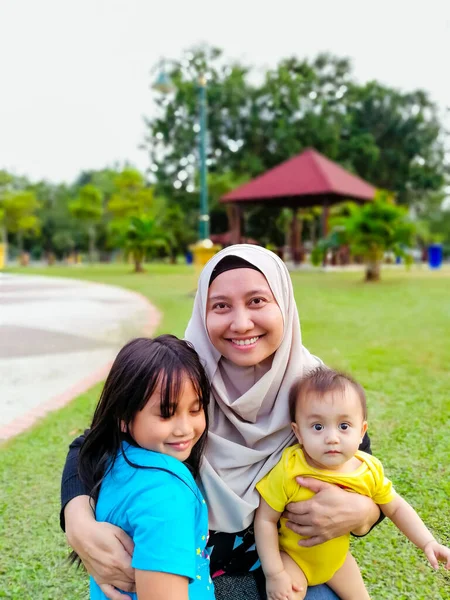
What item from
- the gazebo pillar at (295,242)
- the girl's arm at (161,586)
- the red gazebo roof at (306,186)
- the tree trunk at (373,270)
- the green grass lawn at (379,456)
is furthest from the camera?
the gazebo pillar at (295,242)

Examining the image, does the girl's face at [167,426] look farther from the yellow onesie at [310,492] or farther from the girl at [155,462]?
the yellow onesie at [310,492]

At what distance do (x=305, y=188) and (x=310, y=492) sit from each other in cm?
1695

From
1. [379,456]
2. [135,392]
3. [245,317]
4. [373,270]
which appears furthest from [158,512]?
[373,270]

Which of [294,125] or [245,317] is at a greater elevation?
[294,125]

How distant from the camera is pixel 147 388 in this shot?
1297mm

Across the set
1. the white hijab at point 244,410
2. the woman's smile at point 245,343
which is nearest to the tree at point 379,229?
the white hijab at point 244,410

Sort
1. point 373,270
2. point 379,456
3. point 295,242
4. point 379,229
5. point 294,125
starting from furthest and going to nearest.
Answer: point 294,125
point 295,242
point 373,270
point 379,229
point 379,456

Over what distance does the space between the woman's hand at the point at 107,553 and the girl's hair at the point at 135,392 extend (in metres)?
0.09

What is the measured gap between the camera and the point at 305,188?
17.8 meters

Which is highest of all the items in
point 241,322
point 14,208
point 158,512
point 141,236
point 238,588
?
point 14,208

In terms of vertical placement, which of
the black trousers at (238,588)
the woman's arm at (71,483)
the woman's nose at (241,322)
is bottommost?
the black trousers at (238,588)

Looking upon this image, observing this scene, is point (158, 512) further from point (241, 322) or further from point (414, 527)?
point (414, 527)

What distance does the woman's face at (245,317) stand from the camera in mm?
1468

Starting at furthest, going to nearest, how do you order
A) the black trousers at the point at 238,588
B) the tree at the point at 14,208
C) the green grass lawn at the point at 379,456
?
the tree at the point at 14,208 → the green grass lawn at the point at 379,456 → the black trousers at the point at 238,588
